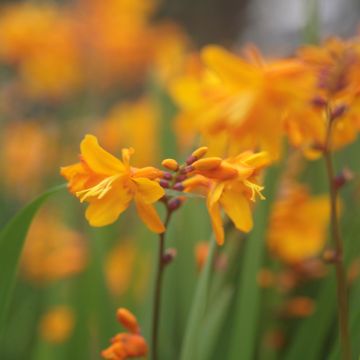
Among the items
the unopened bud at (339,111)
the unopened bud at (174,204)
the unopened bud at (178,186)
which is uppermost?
the unopened bud at (339,111)

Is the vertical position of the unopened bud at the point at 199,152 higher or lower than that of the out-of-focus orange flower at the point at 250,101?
→ lower

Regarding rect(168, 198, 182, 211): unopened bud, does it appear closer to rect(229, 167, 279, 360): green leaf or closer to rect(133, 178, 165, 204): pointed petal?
rect(133, 178, 165, 204): pointed petal

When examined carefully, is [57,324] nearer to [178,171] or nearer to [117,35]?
[178,171]

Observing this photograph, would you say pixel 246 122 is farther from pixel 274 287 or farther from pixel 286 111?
pixel 274 287

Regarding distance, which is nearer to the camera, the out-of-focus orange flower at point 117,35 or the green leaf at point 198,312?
the green leaf at point 198,312

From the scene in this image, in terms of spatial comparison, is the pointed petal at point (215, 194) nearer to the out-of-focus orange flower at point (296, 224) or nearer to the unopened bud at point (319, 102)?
the unopened bud at point (319, 102)

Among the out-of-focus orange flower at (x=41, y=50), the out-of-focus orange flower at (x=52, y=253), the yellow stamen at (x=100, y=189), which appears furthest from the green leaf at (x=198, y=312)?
the out-of-focus orange flower at (x=41, y=50)

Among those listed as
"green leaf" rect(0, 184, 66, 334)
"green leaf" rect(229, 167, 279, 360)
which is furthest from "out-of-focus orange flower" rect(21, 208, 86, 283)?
"green leaf" rect(0, 184, 66, 334)

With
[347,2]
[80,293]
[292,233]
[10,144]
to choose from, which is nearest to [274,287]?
[292,233]
